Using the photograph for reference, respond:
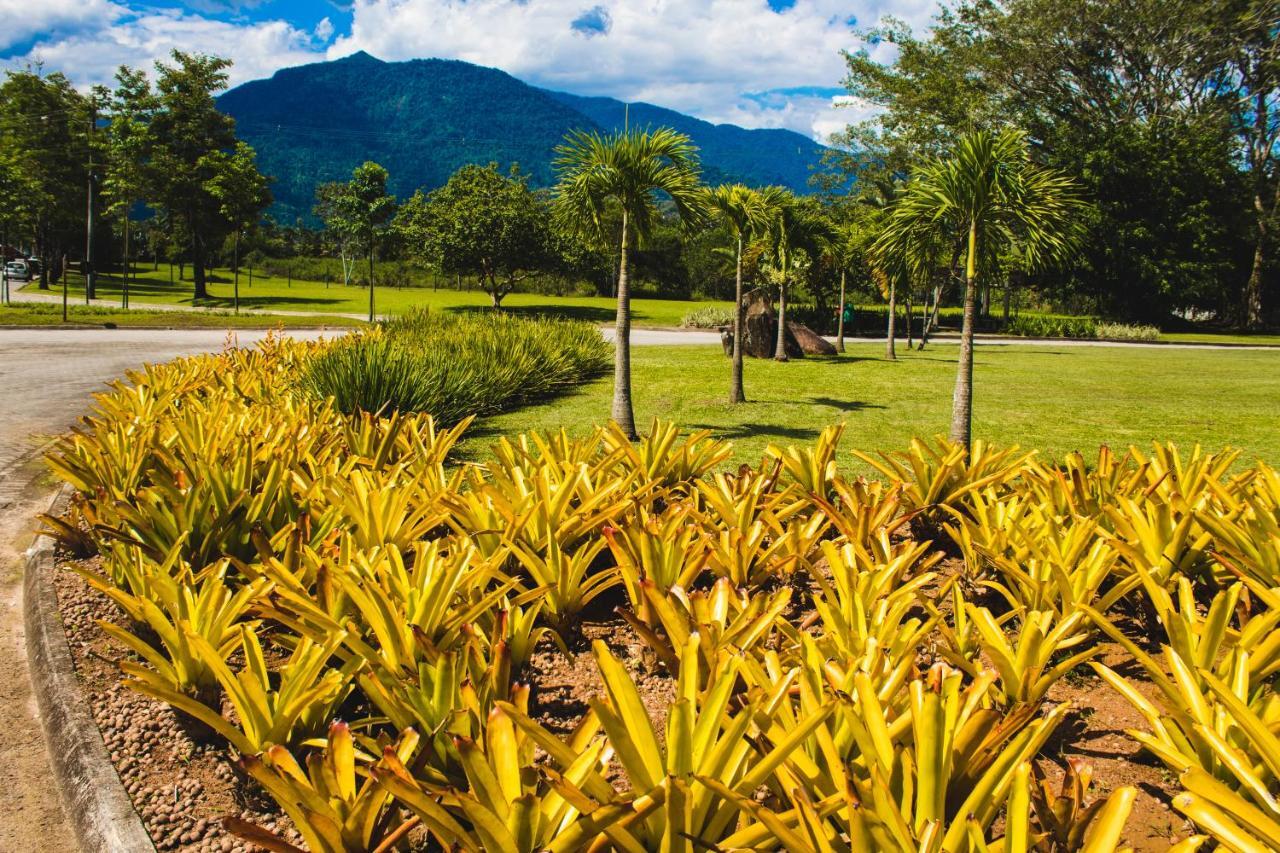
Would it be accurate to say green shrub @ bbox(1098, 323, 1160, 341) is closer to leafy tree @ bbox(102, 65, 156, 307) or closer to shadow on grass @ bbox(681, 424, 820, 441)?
shadow on grass @ bbox(681, 424, 820, 441)

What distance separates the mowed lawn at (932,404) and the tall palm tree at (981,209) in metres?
2.14

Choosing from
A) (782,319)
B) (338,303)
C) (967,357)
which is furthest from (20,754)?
(338,303)

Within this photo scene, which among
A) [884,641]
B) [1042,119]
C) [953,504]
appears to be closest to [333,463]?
[884,641]

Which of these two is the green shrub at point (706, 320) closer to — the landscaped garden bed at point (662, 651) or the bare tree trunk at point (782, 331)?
the bare tree trunk at point (782, 331)

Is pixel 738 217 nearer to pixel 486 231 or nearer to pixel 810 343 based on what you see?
pixel 810 343

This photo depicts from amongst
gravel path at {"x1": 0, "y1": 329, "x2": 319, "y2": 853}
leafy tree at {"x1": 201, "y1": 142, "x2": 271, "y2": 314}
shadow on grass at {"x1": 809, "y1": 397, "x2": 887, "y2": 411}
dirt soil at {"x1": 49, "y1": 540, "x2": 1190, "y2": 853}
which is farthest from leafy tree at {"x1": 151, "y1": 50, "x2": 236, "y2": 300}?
dirt soil at {"x1": 49, "y1": 540, "x2": 1190, "y2": 853}

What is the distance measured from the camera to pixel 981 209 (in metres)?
7.38

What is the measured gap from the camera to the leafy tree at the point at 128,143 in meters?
36.2

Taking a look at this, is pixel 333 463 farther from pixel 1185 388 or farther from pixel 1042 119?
pixel 1042 119

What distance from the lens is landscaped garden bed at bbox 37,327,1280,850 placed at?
201 cm

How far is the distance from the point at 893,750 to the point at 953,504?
3179mm

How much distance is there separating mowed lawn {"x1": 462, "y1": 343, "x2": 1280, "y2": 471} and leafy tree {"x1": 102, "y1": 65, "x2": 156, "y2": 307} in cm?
2854

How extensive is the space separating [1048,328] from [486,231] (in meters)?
27.0

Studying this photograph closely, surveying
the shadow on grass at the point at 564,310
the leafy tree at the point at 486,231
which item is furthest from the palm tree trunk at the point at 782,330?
the leafy tree at the point at 486,231
